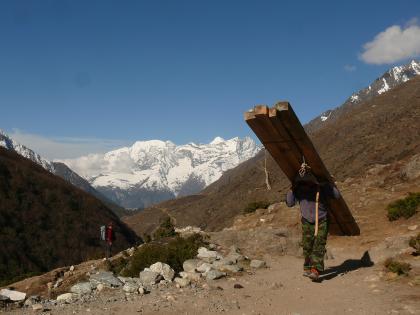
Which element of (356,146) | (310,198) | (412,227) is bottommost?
(412,227)

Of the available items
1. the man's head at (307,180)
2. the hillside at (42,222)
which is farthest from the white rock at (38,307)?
the hillside at (42,222)

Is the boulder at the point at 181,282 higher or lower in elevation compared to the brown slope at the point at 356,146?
lower

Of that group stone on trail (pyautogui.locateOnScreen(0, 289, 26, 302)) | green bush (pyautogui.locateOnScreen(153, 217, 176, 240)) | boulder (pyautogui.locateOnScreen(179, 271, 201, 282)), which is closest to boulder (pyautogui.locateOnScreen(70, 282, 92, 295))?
stone on trail (pyautogui.locateOnScreen(0, 289, 26, 302))

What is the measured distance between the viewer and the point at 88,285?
9.80 meters

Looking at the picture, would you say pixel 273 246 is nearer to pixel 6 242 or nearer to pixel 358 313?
pixel 358 313

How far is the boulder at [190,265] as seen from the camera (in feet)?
38.2

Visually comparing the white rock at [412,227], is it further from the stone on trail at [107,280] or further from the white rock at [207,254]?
the stone on trail at [107,280]

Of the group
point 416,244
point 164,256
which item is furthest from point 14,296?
point 416,244

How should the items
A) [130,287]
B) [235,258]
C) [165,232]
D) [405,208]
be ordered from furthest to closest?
1. [165,232]
2. [405,208]
3. [235,258]
4. [130,287]

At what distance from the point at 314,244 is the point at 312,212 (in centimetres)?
73

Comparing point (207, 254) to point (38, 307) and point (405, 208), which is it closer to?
point (38, 307)

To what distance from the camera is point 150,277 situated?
10.3 meters

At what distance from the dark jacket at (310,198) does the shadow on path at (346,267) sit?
1481 mm

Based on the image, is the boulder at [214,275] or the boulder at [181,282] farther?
the boulder at [214,275]
